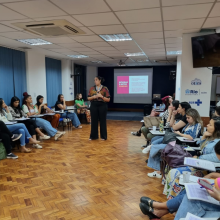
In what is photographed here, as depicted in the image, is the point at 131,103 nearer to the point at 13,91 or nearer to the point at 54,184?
the point at 13,91

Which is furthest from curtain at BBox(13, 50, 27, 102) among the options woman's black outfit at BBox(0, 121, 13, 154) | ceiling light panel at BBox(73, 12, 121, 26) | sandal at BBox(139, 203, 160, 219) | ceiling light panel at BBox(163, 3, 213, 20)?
sandal at BBox(139, 203, 160, 219)

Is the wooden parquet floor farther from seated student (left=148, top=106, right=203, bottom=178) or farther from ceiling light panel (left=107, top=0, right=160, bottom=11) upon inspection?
ceiling light panel (left=107, top=0, right=160, bottom=11)

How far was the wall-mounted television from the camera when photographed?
374 cm

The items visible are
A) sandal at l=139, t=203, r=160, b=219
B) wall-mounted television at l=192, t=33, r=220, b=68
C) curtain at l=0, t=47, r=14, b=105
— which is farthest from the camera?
curtain at l=0, t=47, r=14, b=105

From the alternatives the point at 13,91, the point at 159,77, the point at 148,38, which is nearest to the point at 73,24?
the point at 148,38

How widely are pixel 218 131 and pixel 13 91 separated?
18.6 feet

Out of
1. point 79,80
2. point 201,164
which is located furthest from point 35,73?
point 201,164

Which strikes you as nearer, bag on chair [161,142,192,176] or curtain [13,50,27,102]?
bag on chair [161,142,192,176]

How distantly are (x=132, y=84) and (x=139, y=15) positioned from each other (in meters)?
8.28

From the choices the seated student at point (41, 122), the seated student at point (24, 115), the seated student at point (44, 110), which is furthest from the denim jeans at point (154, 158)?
the seated student at point (44, 110)

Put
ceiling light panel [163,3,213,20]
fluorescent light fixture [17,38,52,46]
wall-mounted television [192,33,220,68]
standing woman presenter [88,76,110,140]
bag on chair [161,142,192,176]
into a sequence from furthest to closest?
standing woman presenter [88,76,110,140] → fluorescent light fixture [17,38,52,46] → wall-mounted television [192,33,220,68] → ceiling light panel [163,3,213,20] → bag on chair [161,142,192,176]

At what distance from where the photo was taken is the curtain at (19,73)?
20.4 feet

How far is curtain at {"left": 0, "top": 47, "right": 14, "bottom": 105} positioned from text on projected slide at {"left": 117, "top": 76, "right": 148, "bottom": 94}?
21.8 ft

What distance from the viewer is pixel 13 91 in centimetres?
615
